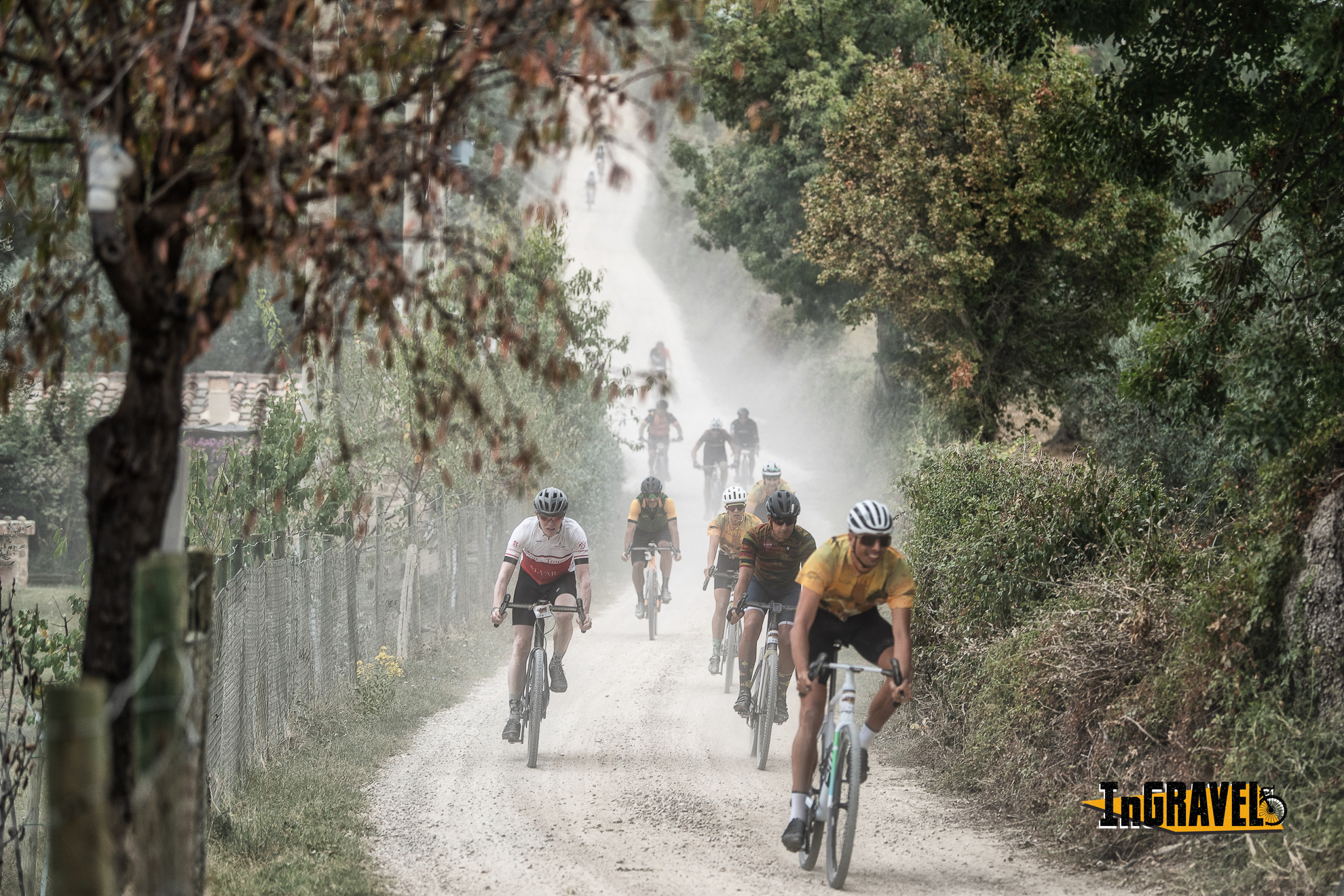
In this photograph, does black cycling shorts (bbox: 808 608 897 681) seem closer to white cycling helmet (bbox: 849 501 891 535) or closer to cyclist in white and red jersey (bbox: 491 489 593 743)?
white cycling helmet (bbox: 849 501 891 535)

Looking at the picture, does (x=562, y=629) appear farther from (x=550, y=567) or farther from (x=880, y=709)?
(x=880, y=709)

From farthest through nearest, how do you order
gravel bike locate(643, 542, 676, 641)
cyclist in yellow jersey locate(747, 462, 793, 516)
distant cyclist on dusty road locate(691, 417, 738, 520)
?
distant cyclist on dusty road locate(691, 417, 738, 520) → cyclist in yellow jersey locate(747, 462, 793, 516) → gravel bike locate(643, 542, 676, 641)

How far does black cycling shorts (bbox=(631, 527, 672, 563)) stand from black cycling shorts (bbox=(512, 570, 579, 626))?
548 centimetres

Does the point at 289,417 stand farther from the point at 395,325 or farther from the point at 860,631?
the point at 395,325

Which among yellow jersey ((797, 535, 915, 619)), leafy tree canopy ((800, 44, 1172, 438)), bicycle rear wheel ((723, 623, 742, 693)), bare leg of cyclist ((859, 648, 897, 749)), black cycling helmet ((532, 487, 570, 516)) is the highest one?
leafy tree canopy ((800, 44, 1172, 438))

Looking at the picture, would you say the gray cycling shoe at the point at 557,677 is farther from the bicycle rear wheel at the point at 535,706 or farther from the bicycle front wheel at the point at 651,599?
the bicycle front wheel at the point at 651,599

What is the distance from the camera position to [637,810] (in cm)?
886

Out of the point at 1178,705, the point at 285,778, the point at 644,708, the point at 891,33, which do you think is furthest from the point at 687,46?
the point at 891,33

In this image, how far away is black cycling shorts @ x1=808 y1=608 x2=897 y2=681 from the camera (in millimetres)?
7953

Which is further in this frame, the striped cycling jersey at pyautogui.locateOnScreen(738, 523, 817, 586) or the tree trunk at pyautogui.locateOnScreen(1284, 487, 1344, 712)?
the striped cycling jersey at pyautogui.locateOnScreen(738, 523, 817, 586)

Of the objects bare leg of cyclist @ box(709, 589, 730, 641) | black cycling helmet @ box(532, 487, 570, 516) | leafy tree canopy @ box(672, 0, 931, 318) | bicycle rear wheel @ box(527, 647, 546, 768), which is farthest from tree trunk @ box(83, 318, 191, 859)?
leafy tree canopy @ box(672, 0, 931, 318)

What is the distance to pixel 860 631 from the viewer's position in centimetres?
802

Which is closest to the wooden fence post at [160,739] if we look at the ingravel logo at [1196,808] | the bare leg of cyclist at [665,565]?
the ingravel logo at [1196,808]

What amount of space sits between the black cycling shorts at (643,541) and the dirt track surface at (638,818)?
3832mm
